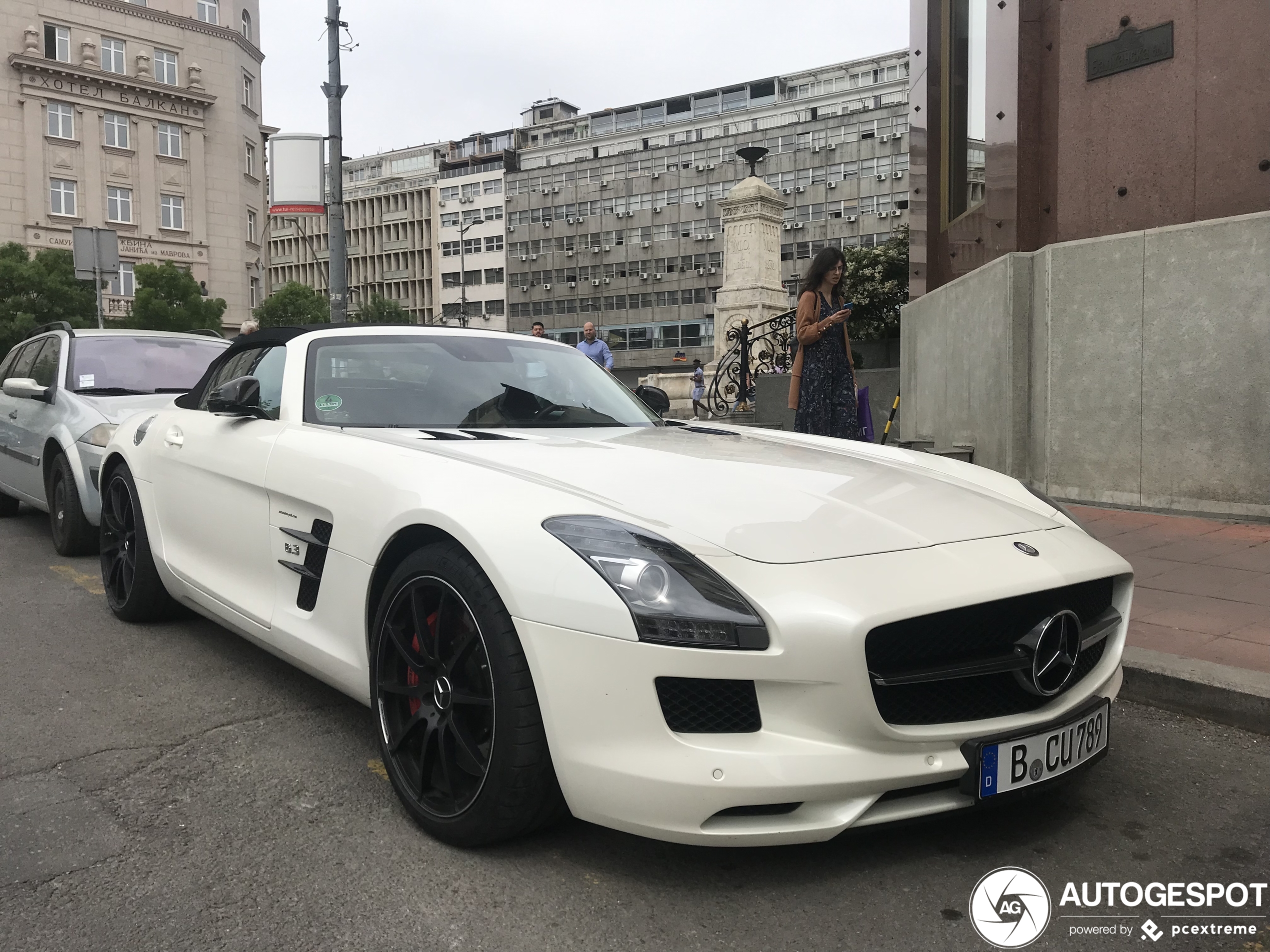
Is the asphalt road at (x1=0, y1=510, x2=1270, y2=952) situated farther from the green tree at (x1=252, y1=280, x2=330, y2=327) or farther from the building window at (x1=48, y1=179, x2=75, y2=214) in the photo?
the building window at (x1=48, y1=179, x2=75, y2=214)

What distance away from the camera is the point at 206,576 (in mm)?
3969

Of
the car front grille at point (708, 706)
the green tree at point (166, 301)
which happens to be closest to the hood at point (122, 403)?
the car front grille at point (708, 706)

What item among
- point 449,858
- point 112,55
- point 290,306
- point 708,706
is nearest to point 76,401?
point 449,858

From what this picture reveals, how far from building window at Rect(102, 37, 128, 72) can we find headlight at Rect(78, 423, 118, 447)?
64334 millimetres

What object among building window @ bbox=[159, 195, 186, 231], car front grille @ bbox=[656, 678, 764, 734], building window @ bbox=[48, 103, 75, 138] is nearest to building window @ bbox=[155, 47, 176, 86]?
building window @ bbox=[48, 103, 75, 138]

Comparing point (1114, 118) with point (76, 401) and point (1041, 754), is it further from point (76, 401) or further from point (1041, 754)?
point (76, 401)

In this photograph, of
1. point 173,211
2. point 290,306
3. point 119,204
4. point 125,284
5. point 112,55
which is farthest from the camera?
point 173,211

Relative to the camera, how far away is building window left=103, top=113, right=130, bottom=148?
60.5 meters

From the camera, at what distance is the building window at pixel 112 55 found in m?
61.0

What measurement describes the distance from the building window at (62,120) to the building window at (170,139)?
4570mm

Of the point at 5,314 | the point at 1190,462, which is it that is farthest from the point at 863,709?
the point at 5,314

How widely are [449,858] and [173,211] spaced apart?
221ft

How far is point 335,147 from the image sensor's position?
15477 mm

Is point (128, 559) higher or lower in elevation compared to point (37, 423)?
lower
